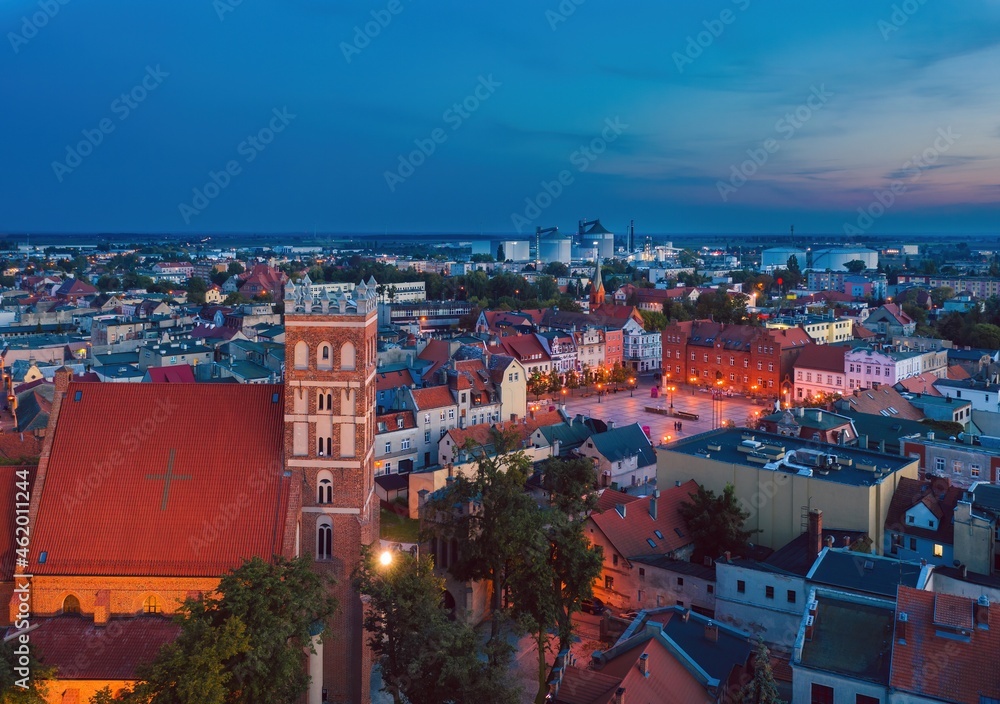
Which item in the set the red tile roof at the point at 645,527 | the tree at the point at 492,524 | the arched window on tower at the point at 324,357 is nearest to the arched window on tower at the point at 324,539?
the arched window on tower at the point at 324,357

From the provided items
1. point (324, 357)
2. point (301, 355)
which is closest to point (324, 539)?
point (324, 357)

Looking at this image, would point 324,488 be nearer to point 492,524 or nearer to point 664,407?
point 492,524

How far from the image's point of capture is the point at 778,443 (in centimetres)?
4597

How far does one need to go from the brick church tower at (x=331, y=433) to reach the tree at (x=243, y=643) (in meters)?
4.68

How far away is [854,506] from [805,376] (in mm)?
54617

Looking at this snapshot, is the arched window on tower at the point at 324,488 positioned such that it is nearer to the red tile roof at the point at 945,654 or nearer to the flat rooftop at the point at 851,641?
the flat rooftop at the point at 851,641

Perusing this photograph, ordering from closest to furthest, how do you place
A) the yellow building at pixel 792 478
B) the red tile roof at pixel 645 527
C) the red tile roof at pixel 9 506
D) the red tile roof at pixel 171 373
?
the red tile roof at pixel 9 506 → the red tile roof at pixel 645 527 → the yellow building at pixel 792 478 → the red tile roof at pixel 171 373

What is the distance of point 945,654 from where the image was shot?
24.0m

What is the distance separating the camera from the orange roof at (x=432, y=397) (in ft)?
198

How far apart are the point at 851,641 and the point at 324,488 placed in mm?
17238

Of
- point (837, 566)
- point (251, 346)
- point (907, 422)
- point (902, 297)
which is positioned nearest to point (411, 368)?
point (251, 346)

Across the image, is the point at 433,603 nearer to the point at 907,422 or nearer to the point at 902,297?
the point at 907,422

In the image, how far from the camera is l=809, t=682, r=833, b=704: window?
25.5m

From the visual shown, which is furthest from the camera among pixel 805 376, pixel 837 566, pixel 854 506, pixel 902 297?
pixel 902 297
